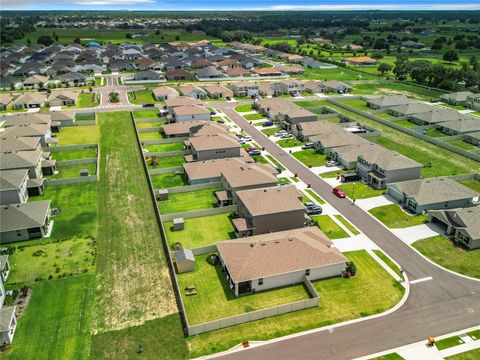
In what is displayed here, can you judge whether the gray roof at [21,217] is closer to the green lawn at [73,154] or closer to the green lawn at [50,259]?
the green lawn at [50,259]

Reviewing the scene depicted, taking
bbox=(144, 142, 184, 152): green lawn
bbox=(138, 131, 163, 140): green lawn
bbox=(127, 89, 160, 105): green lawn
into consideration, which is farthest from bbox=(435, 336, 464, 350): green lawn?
bbox=(127, 89, 160, 105): green lawn

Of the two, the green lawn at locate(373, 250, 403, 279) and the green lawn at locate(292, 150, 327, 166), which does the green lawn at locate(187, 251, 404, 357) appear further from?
the green lawn at locate(292, 150, 327, 166)

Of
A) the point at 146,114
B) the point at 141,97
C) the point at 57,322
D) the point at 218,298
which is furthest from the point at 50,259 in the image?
the point at 141,97

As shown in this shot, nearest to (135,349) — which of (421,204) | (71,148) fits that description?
(421,204)

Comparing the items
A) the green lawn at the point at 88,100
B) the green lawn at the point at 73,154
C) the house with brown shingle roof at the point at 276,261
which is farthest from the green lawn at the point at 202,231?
the green lawn at the point at 88,100

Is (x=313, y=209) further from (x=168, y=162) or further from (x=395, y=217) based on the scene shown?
(x=168, y=162)

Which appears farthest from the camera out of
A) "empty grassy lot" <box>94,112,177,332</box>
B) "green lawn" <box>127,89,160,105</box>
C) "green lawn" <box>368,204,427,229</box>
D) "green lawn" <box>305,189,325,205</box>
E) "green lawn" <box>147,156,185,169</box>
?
"green lawn" <box>127,89,160,105</box>
